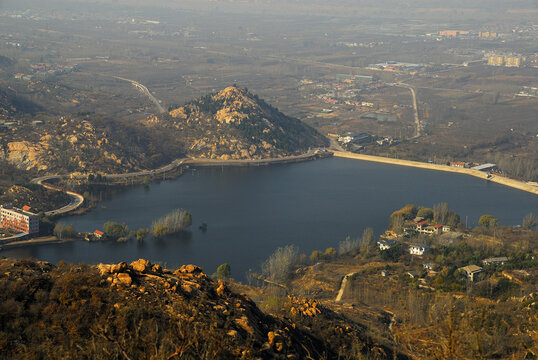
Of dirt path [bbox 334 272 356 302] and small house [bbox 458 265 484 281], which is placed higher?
small house [bbox 458 265 484 281]

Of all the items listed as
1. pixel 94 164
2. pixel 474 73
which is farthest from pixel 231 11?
pixel 94 164

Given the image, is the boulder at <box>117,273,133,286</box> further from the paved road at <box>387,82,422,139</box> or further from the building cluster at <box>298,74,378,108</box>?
the building cluster at <box>298,74,378,108</box>

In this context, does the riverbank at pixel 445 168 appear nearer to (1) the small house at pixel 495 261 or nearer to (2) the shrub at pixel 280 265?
(1) the small house at pixel 495 261

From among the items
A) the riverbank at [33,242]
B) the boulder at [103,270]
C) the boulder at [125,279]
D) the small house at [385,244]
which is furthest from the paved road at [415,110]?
the boulder at [125,279]

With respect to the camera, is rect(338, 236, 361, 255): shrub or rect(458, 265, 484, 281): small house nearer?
rect(458, 265, 484, 281): small house

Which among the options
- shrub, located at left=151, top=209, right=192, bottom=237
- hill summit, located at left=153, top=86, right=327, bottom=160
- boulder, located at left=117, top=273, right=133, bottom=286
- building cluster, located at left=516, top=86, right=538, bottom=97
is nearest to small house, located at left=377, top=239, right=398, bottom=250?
shrub, located at left=151, top=209, right=192, bottom=237

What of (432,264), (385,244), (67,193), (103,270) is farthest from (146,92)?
(103,270)

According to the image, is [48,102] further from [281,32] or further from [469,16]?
[469,16]

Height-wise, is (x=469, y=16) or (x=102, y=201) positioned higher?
(x=469, y=16)
